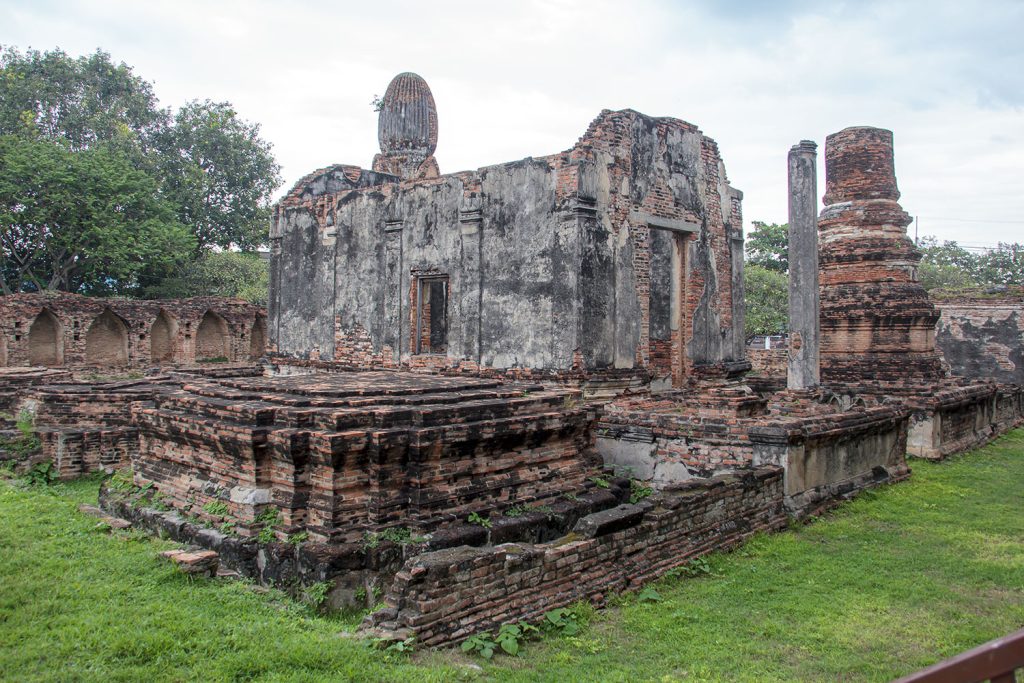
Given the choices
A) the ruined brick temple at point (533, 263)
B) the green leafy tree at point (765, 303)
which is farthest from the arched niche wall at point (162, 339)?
the green leafy tree at point (765, 303)

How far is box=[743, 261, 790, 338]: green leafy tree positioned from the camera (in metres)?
26.9

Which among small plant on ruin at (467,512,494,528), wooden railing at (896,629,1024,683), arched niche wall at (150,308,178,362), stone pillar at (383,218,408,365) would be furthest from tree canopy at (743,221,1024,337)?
arched niche wall at (150,308,178,362)

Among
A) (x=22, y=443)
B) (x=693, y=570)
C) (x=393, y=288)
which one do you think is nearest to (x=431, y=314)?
(x=393, y=288)

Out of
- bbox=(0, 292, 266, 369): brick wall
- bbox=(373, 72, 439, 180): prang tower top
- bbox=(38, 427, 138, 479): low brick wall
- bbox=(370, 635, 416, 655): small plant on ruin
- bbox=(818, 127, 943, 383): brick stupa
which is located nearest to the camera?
bbox=(370, 635, 416, 655): small plant on ruin

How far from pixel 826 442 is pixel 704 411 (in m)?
1.93

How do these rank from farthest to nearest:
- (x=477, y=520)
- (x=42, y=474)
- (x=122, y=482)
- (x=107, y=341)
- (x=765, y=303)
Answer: (x=765, y=303) < (x=107, y=341) < (x=42, y=474) < (x=122, y=482) < (x=477, y=520)

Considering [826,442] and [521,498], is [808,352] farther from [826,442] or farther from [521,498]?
[521,498]

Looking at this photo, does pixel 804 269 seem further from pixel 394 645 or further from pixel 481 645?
pixel 394 645

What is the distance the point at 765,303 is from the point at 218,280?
20340 millimetres

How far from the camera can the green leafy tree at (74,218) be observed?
22.4 meters

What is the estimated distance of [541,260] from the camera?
10773 mm

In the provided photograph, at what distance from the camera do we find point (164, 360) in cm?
2450

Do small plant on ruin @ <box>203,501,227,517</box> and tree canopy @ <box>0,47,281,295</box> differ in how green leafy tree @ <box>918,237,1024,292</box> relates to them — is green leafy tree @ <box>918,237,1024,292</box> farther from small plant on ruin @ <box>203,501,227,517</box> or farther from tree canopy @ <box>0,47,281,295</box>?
small plant on ruin @ <box>203,501,227,517</box>

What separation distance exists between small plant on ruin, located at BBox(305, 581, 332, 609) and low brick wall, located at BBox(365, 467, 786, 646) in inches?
29.2
